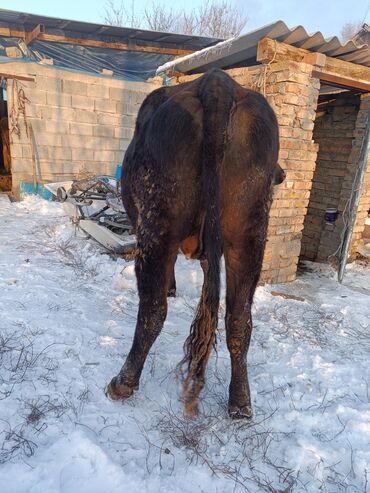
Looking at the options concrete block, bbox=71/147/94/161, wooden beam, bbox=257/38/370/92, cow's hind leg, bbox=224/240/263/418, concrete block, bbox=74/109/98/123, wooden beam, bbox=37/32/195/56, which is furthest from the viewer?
concrete block, bbox=71/147/94/161

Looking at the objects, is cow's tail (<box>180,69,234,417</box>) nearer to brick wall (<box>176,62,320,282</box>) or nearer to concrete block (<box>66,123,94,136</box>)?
brick wall (<box>176,62,320,282</box>)

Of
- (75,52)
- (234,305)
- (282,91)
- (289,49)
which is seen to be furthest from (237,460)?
(75,52)

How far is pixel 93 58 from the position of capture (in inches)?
302

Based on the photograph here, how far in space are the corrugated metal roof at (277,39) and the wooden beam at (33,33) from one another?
3.39 m

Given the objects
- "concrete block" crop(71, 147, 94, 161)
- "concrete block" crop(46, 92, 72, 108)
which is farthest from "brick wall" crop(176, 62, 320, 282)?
"concrete block" crop(71, 147, 94, 161)

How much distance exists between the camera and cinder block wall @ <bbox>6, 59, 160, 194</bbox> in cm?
751

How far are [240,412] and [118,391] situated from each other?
2.31 feet

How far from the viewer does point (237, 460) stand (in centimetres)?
164

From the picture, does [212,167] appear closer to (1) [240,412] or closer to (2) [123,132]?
(1) [240,412]

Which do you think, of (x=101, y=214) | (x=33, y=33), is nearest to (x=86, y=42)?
(x=33, y=33)

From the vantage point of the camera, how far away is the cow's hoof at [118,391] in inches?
77.5

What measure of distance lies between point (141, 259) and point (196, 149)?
0.65 metres

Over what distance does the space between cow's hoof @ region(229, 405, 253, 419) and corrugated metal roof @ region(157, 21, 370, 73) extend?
346 cm

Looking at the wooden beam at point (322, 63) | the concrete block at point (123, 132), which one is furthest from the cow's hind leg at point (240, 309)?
the concrete block at point (123, 132)
